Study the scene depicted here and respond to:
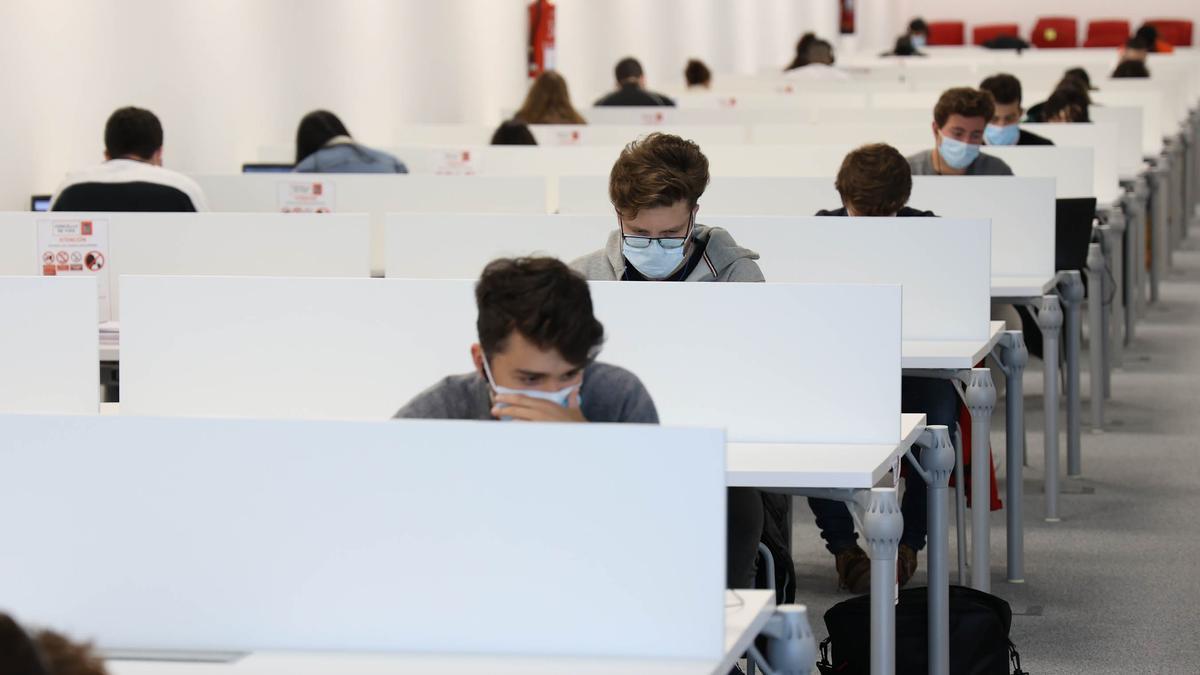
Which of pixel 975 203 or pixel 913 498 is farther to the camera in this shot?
pixel 975 203

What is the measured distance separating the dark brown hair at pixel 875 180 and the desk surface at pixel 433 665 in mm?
2319

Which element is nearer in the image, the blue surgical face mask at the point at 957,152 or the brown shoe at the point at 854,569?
the brown shoe at the point at 854,569

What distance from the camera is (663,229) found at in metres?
3.31

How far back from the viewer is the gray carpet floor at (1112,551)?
12.2 ft

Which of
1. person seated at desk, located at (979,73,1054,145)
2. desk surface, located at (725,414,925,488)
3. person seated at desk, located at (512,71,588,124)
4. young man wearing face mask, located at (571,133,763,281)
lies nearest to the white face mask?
desk surface, located at (725,414,925,488)

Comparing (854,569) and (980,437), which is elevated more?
(980,437)

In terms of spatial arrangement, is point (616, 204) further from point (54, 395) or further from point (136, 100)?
point (136, 100)

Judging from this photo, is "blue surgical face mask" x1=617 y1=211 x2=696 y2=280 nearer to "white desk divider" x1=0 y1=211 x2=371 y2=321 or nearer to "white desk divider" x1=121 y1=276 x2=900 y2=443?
"white desk divider" x1=121 y1=276 x2=900 y2=443

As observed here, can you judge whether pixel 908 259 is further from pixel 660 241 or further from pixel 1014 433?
pixel 660 241

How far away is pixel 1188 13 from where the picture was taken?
76.6 feet

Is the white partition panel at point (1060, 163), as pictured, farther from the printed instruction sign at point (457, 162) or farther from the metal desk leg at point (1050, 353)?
the printed instruction sign at point (457, 162)

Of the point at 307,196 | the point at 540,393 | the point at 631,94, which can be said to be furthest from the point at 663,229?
the point at 631,94

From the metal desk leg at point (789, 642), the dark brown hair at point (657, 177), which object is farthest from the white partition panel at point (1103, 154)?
the metal desk leg at point (789, 642)

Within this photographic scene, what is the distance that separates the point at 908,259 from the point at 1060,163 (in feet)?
7.49
